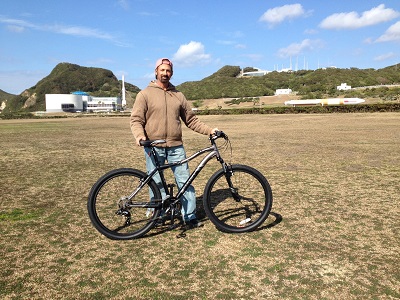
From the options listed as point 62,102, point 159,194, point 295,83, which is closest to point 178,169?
point 159,194

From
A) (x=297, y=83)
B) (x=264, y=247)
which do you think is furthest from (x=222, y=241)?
(x=297, y=83)

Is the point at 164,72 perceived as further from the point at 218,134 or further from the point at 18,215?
the point at 18,215

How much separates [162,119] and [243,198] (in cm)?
175

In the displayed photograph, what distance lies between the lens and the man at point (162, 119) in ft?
14.4

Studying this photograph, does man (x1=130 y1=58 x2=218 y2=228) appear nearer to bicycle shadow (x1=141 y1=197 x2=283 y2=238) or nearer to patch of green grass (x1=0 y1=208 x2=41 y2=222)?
bicycle shadow (x1=141 y1=197 x2=283 y2=238)

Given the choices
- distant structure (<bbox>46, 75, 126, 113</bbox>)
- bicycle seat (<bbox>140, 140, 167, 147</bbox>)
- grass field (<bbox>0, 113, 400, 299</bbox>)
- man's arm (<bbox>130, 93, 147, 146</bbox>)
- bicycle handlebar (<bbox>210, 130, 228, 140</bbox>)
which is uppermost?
distant structure (<bbox>46, 75, 126, 113</bbox>)

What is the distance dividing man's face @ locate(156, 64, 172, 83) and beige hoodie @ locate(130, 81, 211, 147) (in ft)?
0.40

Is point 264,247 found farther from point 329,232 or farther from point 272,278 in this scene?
point 329,232

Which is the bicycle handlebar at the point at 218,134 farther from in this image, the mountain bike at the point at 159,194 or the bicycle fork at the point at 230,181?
the bicycle fork at the point at 230,181

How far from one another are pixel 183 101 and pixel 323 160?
671 centimetres

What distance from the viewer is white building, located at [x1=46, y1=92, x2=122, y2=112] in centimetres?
14375

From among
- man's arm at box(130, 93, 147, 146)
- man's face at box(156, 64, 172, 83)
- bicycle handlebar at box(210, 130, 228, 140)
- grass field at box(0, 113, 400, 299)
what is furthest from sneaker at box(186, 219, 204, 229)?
man's face at box(156, 64, 172, 83)

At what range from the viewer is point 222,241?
13.9ft

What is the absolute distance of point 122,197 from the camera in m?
4.30
